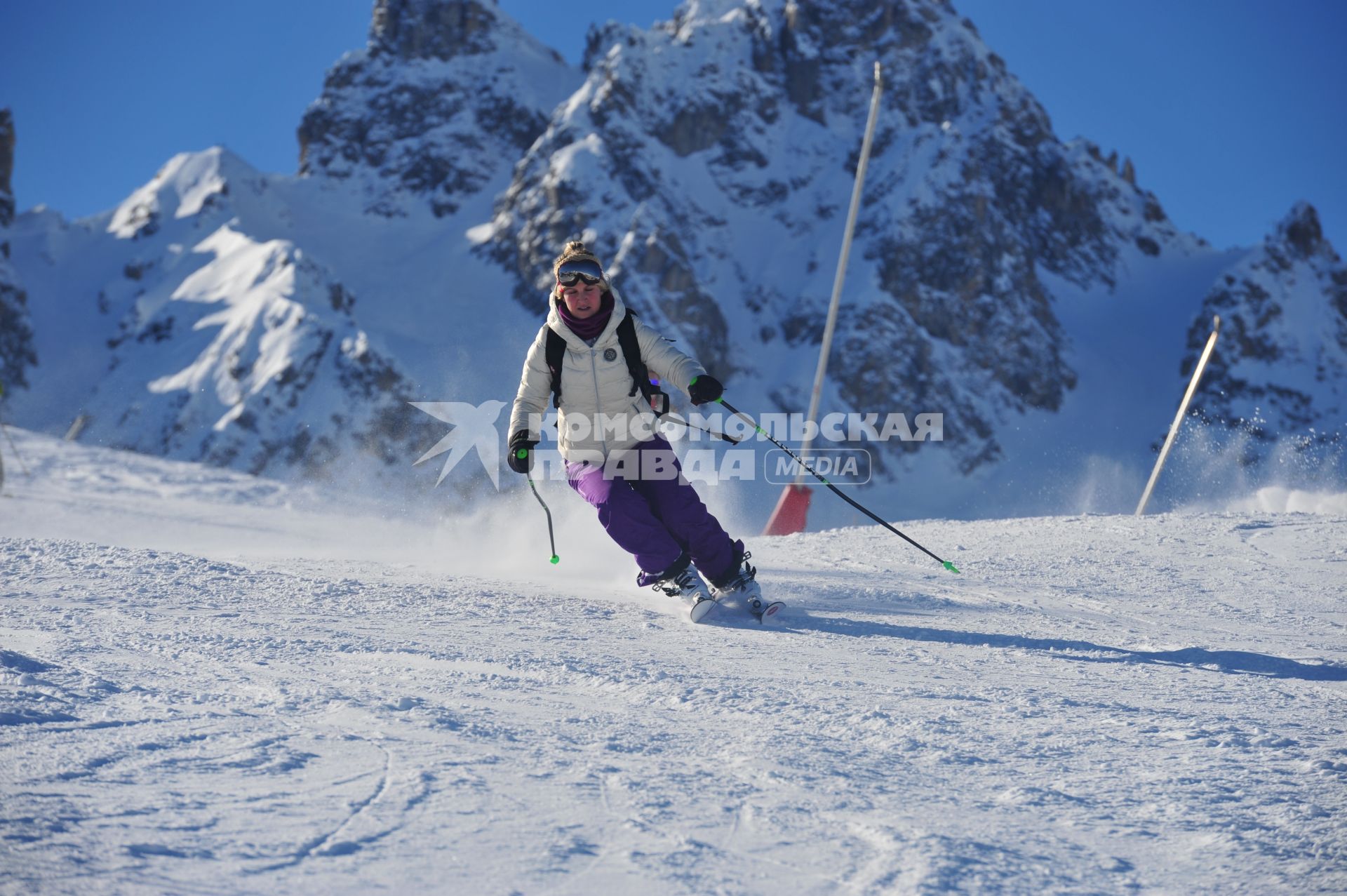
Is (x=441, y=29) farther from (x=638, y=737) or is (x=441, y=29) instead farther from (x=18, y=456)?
(x=638, y=737)

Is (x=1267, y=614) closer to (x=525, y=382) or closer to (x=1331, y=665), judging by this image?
A: (x=1331, y=665)

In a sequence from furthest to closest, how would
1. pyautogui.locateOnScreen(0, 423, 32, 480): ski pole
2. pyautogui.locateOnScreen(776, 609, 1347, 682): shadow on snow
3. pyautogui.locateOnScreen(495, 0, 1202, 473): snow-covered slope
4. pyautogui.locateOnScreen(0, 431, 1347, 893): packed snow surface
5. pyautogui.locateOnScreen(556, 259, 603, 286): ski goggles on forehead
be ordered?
pyautogui.locateOnScreen(495, 0, 1202, 473): snow-covered slope < pyautogui.locateOnScreen(0, 423, 32, 480): ski pole < pyautogui.locateOnScreen(556, 259, 603, 286): ski goggles on forehead < pyautogui.locateOnScreen(776, 609, 1347, 682): shadow on snow < pyautogui.locateOnScreen(0, 431, 1347, 893): packed snow surface

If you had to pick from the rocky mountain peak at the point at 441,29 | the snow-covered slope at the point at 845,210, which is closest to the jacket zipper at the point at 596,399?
the snow-covered slope at the point at 845,210

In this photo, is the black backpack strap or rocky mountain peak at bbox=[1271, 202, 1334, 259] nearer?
the black backpack strap

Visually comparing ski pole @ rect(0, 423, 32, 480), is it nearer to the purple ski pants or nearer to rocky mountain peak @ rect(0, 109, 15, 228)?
the purple ski pants

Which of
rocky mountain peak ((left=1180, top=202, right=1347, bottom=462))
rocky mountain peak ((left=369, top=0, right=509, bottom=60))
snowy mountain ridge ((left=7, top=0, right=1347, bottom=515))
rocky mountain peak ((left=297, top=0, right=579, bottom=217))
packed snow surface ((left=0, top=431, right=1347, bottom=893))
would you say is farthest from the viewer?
rocky mountain peak ((left=369, top=0, right=509, bottom=60))

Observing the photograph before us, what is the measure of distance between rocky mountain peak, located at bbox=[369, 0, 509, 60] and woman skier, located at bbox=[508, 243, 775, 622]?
131062mm

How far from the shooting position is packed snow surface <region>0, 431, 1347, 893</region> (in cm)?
181

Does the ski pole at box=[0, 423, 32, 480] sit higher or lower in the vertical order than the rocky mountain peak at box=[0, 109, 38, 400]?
lower

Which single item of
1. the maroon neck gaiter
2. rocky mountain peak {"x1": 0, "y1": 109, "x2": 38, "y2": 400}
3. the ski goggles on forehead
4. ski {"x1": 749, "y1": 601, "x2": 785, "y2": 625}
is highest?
rocky mountain peak {"x1": 0, "y1": 109, "x2": 38, "y2": 400}

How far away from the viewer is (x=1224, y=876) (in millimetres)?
1868

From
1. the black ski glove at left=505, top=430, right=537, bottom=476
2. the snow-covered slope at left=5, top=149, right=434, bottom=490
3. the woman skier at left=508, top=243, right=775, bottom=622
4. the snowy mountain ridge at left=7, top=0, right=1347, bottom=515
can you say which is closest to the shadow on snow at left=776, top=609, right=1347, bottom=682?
the woman skier at left=508, top=243, right=775, bottom=622

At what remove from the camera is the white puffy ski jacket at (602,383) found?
4.80 metres

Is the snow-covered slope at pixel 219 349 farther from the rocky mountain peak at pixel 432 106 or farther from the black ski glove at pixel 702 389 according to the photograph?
the black ski glove at pixel 702 389
